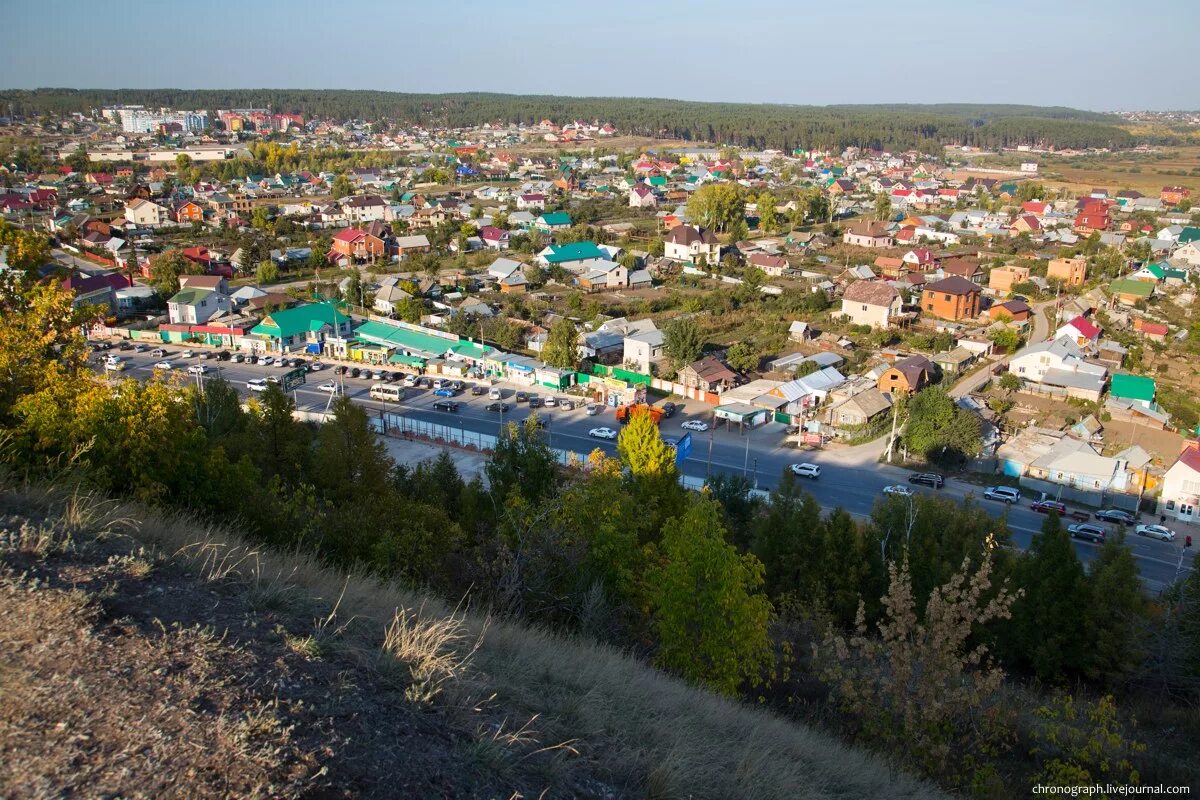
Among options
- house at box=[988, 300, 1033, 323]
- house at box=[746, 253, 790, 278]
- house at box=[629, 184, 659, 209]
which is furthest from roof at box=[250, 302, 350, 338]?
house at box=[629, 184, 659, 209]

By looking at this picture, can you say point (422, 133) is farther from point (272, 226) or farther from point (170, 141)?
point (272, 226)

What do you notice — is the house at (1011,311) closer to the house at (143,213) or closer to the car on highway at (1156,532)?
the car on highway at (1156,532)

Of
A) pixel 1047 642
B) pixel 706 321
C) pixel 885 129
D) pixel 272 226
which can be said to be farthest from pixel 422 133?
pixel 1047 642

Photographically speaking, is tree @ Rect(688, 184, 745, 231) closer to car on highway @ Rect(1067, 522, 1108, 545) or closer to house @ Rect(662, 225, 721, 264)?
house @ Rect(662, 225, 721, 264)

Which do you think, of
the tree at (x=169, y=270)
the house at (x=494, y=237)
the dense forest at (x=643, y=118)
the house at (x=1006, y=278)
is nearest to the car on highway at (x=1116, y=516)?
the house at (x=1006, y=278)

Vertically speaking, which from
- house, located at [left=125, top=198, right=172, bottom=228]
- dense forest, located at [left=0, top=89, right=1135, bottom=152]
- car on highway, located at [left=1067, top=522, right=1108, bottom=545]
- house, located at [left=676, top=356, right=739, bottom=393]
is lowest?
car on highway, located at [left=1067, top=522, right=1108, bottom=545]

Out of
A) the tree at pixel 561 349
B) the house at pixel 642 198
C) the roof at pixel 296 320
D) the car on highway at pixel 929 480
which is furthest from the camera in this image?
the house at pixel 642 198
